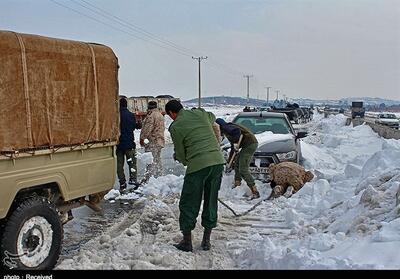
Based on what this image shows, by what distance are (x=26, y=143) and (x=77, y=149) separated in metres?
0.79

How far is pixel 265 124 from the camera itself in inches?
489

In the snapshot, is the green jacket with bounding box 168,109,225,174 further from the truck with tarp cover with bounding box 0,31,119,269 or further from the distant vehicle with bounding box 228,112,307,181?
the distant vehicle with bounding box 228,112,307,181

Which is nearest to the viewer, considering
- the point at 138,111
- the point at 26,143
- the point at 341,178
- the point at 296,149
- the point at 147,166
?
the point at 26,143

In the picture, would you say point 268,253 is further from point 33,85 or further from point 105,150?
point 33,85

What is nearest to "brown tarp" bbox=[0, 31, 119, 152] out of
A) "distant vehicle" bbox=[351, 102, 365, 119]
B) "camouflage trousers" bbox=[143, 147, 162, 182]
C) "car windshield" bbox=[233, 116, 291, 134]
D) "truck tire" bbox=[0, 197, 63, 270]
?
"truck tire" bbox=[0, 197, 63, 270]

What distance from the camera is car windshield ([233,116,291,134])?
12.0 metres

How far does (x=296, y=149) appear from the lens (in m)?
11.1

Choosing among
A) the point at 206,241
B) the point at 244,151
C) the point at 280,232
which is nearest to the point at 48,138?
the point at 206,241

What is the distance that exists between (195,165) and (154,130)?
5560mm

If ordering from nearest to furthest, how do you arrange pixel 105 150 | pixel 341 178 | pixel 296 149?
1. pixel 105 150
2. pixel 341 178
3. pixel 296 149

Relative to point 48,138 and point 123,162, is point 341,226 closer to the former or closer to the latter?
point 48,138

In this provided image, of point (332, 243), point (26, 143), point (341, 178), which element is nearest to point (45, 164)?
point (26, 143)

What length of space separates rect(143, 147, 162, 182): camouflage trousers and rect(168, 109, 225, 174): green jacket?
5.45 m

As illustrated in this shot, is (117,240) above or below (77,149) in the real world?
below
